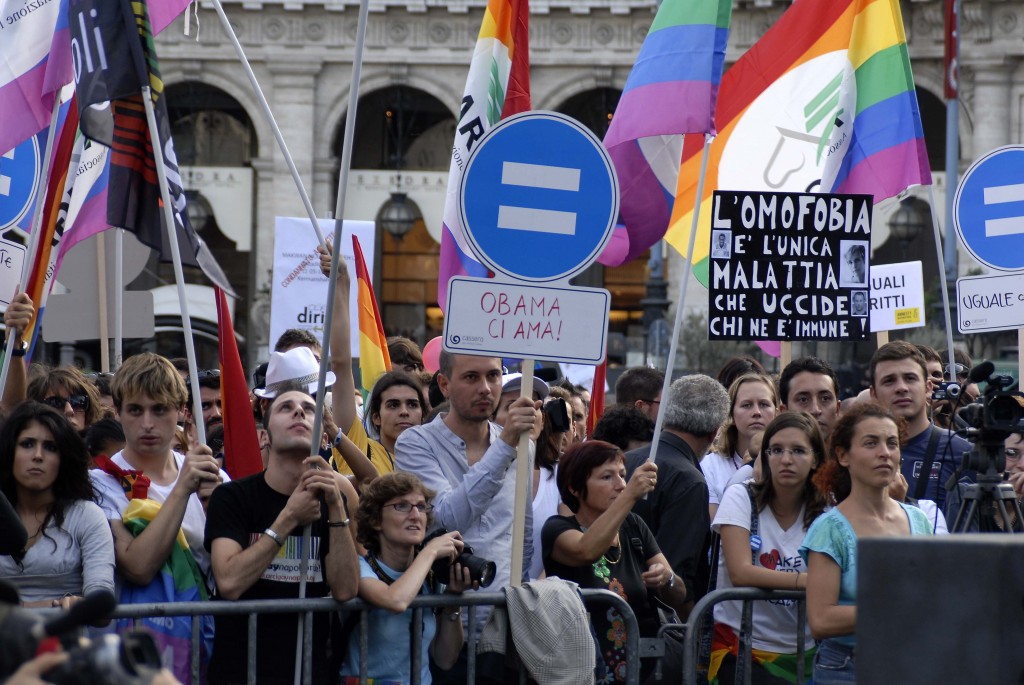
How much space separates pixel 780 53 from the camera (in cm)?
934

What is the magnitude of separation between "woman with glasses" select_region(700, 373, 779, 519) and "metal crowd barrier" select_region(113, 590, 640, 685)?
1.71 metres

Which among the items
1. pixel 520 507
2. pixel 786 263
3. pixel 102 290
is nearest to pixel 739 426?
pixel 786 263

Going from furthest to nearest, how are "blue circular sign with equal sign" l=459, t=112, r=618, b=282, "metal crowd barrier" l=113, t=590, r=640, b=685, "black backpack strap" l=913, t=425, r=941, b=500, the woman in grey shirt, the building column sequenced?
the building column → "black backpack strap" l=913, t=425, r=941, b=500 → "blue circular sign with equal sign" l=459, t=112, r=618, b=282 → the woman in grey shirt → "metal crowd barrier" l=113, t=590, r=640, b=685

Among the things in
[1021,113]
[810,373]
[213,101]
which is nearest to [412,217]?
[213,101]

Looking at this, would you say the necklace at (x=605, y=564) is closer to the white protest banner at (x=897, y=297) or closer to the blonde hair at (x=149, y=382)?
the blonde hair at (x=149, y=382)

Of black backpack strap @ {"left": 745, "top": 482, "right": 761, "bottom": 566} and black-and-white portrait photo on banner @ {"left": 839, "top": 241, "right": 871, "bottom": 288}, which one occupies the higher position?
black-and-white portrait photo on banner @ {"left": 839, "top": 241, "right": 871, "bottom": 288}

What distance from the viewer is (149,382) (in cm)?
545

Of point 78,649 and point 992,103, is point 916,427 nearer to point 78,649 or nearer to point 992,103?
point 78,649

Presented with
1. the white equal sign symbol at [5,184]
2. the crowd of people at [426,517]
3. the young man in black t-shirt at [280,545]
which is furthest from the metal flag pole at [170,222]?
the white equal sign symbol at [5,184]

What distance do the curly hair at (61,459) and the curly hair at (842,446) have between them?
2591 mm

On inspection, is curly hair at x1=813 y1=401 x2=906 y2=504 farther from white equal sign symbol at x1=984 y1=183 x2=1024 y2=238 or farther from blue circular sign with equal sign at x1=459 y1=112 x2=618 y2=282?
white equal sign symbol at x1=984 y1=183 x2=1024 y2=238

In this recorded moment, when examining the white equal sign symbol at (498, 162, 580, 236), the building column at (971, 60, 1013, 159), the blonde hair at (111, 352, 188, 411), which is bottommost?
the blonde hair at (111, 352, 188, 411)

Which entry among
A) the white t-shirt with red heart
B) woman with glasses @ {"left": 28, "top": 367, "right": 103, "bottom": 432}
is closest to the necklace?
the white t-shirt with red heart

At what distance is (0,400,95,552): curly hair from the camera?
5.07 m
